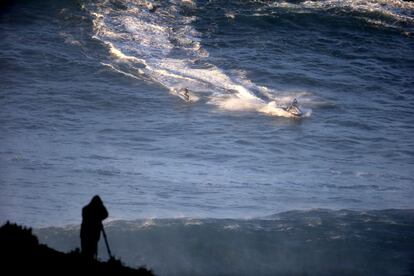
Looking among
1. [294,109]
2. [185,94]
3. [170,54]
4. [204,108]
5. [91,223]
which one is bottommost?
[91,223]

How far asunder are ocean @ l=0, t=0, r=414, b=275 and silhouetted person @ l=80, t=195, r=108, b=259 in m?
8.45

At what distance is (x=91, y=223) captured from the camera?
493 inches

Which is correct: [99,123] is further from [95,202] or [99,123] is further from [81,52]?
[95,202]

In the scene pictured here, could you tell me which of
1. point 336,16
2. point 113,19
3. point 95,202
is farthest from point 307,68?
point 95,202

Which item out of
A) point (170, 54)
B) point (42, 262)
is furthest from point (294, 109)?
point (42, 262)

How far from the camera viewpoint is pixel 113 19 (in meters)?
46.2

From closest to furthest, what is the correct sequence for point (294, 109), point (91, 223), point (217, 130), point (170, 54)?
point (91, 223) → point (217, 130) → point (294, 109) → point (170, 54)

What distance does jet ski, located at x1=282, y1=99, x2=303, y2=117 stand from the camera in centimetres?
3522

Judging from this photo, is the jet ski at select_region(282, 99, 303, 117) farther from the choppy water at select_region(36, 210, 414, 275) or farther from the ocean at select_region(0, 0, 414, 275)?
the choppy water at select_region(36, 210, 414, 275)

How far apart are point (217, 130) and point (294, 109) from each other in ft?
17.3

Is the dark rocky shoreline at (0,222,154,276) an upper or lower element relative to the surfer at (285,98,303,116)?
lower

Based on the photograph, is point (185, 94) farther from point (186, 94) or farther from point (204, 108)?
point (204, 108)

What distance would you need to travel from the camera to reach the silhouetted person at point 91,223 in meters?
12.4

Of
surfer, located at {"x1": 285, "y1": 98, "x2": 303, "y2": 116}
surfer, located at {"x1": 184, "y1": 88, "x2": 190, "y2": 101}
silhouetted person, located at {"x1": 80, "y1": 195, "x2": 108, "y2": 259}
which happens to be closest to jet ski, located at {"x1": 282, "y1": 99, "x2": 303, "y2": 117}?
surfer, located at {"x1": 285, "y1": 98, "x2": 303, "y2": 116}
